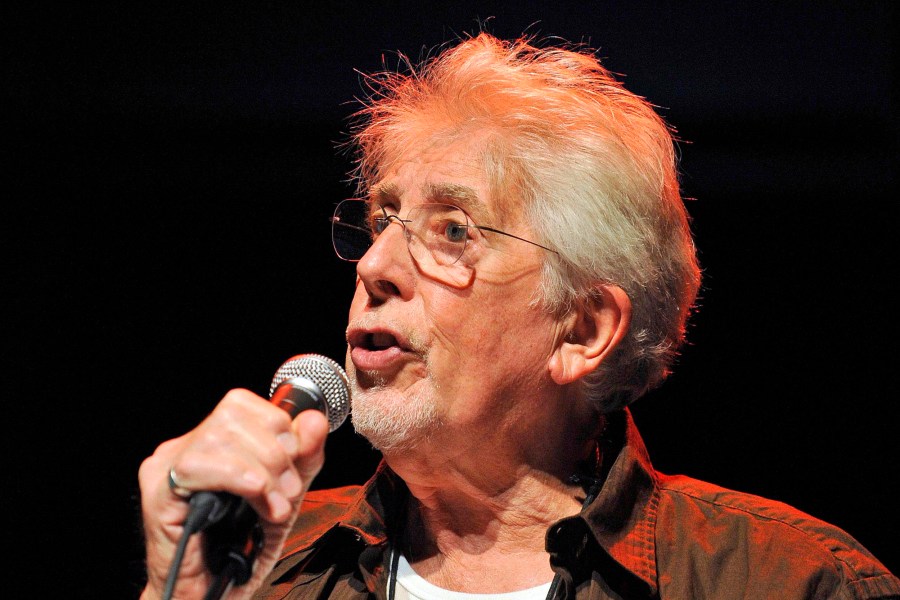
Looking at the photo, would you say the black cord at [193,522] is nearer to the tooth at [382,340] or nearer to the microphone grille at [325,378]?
the microphone grille at [325,378]

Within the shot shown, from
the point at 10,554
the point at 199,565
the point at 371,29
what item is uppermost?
the point at 371,29

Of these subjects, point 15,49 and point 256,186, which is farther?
point 256,186

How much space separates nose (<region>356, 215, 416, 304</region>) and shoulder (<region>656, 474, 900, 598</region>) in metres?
0.77

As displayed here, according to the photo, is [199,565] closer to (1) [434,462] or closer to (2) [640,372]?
(1) [434,462]

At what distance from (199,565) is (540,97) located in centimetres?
129

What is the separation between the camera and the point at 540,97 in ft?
6.57

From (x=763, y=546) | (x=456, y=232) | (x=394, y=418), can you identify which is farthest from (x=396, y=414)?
(x=763, y=546)

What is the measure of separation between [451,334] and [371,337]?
0.63ft

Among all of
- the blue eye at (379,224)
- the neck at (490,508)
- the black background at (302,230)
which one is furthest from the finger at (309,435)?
the black background at (302,230)

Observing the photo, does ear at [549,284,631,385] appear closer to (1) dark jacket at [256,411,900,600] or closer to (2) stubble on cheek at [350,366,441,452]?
(1) dark jacket at [256,411,900,600]

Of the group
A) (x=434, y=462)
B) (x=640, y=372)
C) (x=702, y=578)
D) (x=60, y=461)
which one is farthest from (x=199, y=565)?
(x=60, y=461)

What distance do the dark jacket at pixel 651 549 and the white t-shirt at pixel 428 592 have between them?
0.05 metres

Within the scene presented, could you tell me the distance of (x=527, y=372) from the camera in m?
1.85

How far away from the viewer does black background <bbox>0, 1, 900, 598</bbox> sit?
2449 mm
